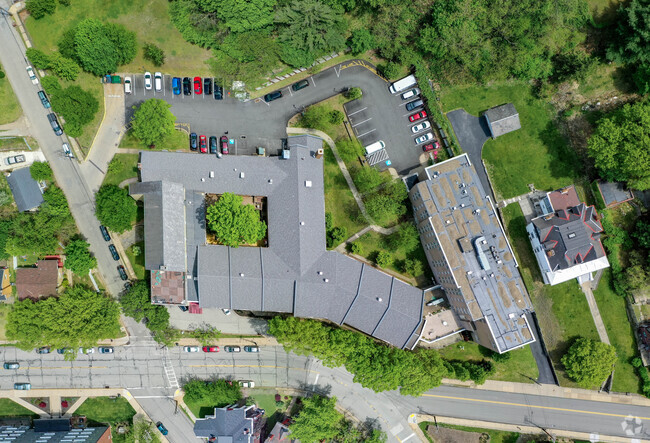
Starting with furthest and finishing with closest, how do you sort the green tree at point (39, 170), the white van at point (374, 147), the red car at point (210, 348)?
the red car at point (210, 348) → the white van at point (374, 147) → the green tree at point (39, 170)

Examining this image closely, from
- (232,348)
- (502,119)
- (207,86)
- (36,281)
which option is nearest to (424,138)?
(502,119)

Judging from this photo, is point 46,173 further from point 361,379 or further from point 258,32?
point 361,379

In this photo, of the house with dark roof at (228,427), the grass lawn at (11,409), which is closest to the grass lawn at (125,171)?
the grass lawn at (11,409)

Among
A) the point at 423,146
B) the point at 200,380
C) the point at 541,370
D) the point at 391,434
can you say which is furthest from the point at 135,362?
the point at 541,370

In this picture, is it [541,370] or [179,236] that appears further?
[541,370]

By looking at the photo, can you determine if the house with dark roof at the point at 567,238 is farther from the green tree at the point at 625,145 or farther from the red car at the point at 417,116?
the red car at the point at 417,116

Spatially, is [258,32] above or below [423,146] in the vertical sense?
above

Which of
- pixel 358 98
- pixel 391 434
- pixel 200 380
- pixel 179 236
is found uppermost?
pixel 358 98

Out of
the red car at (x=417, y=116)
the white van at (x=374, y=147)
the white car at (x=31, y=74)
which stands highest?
the white car at (x=31, y=74)
